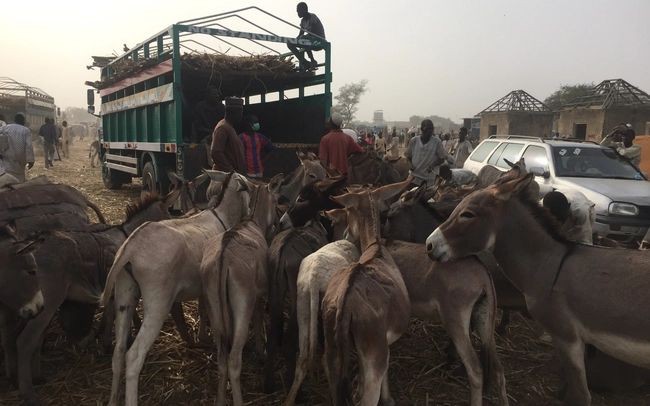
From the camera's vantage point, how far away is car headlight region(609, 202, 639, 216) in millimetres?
7219

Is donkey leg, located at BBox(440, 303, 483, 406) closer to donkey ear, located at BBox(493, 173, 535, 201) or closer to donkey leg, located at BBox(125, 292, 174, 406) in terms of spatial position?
donkey ear, located at BBox(493, 173, 535, 201)

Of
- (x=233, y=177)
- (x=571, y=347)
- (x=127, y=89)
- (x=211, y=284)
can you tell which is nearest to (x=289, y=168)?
(x=233, y=177)

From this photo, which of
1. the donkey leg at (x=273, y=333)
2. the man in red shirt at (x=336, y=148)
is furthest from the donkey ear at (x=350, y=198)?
the man in red shirt at (x=336, y=148)

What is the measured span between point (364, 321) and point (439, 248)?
897 millimetres

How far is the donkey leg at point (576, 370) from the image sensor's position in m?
3.17

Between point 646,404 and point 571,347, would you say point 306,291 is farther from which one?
point 646,404

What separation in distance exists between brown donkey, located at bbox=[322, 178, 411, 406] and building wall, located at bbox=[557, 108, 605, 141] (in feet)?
83.8

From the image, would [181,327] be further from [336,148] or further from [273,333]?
[336,148]

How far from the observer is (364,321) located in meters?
2.85

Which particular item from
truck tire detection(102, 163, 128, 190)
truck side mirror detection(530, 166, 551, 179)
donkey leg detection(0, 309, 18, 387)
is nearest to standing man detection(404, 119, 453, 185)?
truck side mirror detection(530, 166, 551, 179)

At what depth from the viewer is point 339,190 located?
557cm

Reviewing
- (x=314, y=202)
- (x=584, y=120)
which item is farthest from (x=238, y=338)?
(x=584, y=120)

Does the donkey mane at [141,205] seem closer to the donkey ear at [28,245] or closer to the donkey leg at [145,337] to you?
the donkey ear at [28,245]

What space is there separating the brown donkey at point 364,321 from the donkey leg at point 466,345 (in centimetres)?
37
